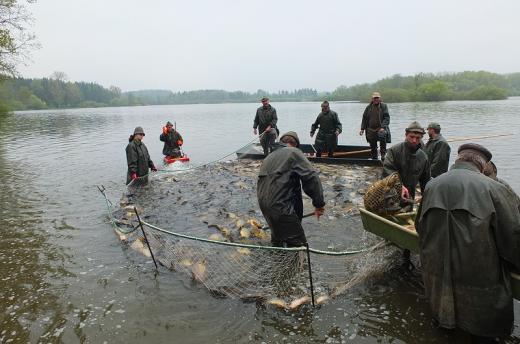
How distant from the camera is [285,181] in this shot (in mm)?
5379

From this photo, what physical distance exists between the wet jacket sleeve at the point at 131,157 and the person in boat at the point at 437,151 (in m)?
8.00

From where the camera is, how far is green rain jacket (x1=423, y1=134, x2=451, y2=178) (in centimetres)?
850

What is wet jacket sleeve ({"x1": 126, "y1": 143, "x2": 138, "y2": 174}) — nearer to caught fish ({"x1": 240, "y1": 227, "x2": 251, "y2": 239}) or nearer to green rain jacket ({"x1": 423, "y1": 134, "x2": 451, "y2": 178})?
caught fish ({"x1": 240, "y1": 227, "x2": 251, "y2": 239})

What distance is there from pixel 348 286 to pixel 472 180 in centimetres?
259

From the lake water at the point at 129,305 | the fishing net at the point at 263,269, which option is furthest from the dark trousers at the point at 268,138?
the fishing net at the point at 263,269

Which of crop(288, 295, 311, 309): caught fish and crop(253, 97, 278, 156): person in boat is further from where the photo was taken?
crop(253, 97, 278, 156): person in boat

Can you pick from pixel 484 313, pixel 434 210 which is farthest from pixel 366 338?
pixel 434 210

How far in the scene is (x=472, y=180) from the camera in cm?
348

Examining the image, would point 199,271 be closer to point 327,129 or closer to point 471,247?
point 471,247

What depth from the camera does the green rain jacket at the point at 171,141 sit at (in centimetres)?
1642

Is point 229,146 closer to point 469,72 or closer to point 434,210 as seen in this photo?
point 434,210

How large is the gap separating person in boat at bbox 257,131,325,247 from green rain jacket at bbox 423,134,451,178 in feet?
14.7

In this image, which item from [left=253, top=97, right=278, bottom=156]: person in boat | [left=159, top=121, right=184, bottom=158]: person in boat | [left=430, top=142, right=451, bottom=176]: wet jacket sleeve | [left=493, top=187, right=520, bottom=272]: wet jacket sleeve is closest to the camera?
[left=493, top=187, right=520, bottom=272]: wet jacket sleeve

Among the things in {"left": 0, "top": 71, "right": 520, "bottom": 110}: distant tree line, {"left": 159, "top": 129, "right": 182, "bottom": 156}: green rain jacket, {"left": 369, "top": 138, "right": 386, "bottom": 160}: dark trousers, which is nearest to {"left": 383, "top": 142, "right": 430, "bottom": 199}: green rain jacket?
{"left": 369, "top": 138, "right": 386, "bottom": 160}: dark trousers
